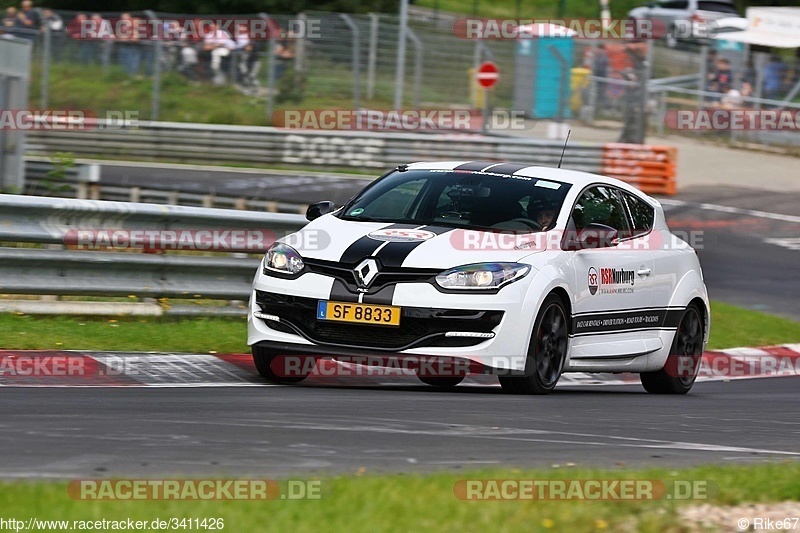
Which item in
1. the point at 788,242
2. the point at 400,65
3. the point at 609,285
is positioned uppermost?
the point at 400,65

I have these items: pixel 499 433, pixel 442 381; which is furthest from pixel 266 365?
pixel 499 433

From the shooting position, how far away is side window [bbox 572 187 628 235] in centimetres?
965

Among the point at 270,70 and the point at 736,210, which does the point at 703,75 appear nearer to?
the point at 736,210

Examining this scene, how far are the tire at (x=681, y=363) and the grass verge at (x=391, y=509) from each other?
522cm

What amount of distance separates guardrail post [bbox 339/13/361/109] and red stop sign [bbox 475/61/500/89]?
235cm

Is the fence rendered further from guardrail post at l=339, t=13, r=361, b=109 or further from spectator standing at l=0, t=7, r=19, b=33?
guardrail post at l=339, t=13, r=361, b=109

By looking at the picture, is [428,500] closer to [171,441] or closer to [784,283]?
[171,441]

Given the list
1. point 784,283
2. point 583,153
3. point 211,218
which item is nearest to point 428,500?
point 211,218

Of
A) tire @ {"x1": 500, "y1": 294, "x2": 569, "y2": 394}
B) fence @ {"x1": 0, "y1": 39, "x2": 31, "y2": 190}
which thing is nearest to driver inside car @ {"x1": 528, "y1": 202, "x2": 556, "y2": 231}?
tire @ {"x1": 500, "y1": 294, "x2": 569, "y2": 394}

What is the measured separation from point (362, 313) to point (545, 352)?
127cm

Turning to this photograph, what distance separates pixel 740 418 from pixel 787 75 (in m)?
24.3

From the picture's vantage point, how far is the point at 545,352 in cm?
896

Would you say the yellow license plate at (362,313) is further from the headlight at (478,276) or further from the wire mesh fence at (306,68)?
the wire mesh fence at (306,68)

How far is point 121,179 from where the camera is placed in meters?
24.7
